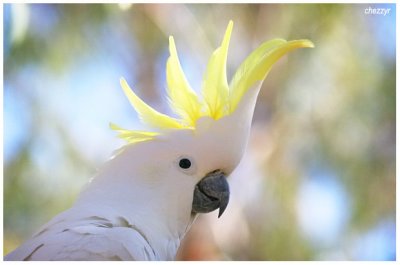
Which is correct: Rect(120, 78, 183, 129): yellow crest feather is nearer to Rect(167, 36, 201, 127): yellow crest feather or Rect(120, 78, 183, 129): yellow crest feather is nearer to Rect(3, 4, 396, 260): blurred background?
Rect(167, 36, 201, 127): yellow crest feather

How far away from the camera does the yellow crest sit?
6.71 ft

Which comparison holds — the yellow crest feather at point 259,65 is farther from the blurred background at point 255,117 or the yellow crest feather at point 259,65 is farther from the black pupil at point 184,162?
the blurred background at point 255,117

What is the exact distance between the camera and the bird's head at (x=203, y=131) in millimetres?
2037

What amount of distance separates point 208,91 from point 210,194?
1.22ft

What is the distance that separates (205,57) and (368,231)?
1.50 m

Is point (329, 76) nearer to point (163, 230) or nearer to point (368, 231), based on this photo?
point (368, 231)

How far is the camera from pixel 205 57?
3.30 meters

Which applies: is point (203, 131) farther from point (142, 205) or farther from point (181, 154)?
point (142, 205)

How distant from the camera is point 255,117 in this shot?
4.07 metres

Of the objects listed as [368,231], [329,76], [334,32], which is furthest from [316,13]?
[368,231]

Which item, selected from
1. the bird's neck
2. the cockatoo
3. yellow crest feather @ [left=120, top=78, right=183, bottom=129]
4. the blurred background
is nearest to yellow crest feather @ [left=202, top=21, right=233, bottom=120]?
the cockatoo

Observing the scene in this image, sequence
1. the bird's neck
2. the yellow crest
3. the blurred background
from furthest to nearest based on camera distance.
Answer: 1. the blurred background
2. the yellow crest
3. the bird's neck

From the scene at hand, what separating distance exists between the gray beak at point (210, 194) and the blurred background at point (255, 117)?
66cm

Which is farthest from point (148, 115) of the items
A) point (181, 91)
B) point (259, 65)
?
point (259, 65)
